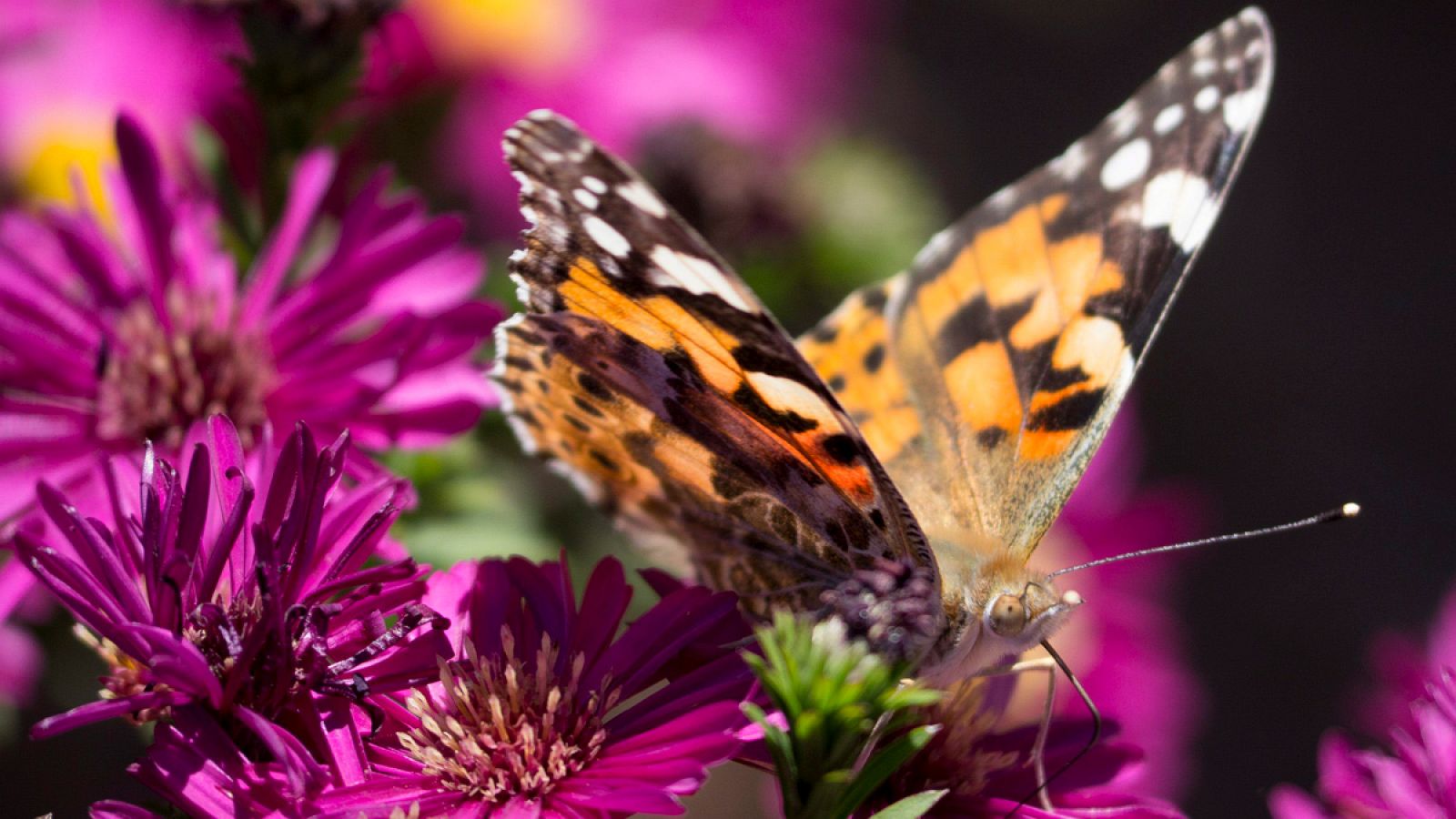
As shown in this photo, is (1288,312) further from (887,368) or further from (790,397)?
(790,397)

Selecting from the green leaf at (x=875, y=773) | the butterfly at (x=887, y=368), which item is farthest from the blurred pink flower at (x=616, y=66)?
the green leaf at (x=875, y=773)

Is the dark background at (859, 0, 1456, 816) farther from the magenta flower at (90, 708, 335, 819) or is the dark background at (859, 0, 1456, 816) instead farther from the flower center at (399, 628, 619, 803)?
the magenta flower at (90, 708, 335, 819)

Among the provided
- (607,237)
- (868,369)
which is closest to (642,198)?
(607,237)

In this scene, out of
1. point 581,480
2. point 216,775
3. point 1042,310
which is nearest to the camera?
point 216,775

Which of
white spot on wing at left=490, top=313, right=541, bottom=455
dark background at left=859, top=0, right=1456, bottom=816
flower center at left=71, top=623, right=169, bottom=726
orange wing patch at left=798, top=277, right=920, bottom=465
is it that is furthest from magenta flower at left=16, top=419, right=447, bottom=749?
dark background at left=859, top=0, right=1456, bottom=816

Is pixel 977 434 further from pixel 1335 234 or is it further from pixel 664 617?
pixel 1335 234
